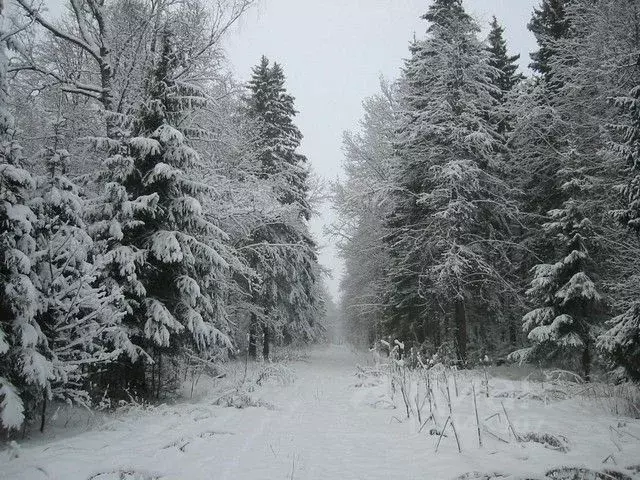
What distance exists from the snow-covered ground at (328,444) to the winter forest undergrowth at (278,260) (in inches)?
1.9

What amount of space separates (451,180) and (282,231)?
8.80 m

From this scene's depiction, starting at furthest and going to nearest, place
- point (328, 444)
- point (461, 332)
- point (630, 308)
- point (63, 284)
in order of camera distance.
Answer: point (461, 332)
point (630, 308)
point (63, 284)
point (328, 444)

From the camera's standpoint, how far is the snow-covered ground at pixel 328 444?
3.64 meters

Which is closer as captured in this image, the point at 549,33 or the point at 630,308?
the point at 630,308

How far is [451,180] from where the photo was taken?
1265 cm

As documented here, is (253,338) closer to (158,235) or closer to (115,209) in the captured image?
(158,235)

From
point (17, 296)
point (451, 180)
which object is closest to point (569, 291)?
point (451, 180)

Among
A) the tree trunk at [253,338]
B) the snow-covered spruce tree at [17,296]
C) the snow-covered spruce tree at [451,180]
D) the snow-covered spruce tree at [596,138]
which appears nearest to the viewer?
the snow-covered spruce tree at [17,296]

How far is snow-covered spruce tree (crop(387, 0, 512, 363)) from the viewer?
1306 cm

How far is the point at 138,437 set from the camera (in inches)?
197

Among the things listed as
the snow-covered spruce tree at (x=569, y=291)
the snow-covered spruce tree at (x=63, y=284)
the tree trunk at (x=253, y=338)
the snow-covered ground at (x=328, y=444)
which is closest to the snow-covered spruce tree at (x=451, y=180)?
the snow-covered spruce tree at (x=569, y=291)

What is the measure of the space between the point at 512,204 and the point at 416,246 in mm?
3744

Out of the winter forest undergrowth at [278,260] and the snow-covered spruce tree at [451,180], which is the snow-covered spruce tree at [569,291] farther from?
the snow-covered spruce tree at [451,180]

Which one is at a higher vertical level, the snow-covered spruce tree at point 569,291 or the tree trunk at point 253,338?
the snow-covered spruce tree at point 569,291
